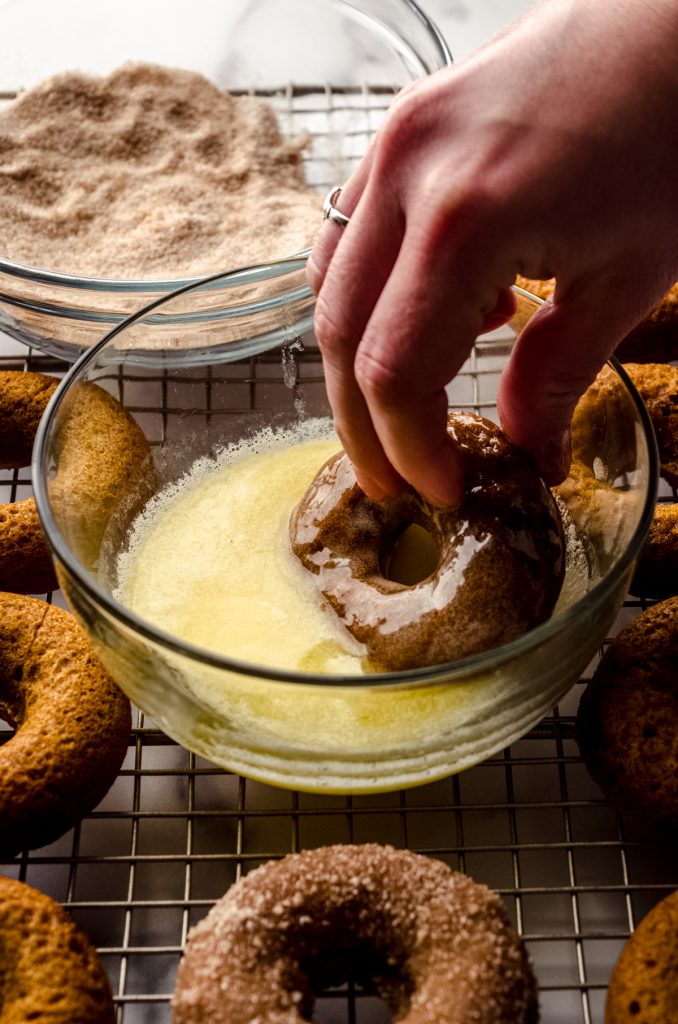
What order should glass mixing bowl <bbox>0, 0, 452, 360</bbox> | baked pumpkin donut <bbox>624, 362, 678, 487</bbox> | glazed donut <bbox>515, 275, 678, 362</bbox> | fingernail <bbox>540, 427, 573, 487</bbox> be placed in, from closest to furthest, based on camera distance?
fingernail <bbox>540, 427, 573, 487</bbox> < baked pumpkin donut <bbox>624, 362, 678, 487</bbox> < glazed donut <bbox>515, 275, 678, 362</bbox> < glass mixing bowl <bbox>0, 0, 452, 360</bbox>

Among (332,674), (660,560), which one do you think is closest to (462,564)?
(332,674)

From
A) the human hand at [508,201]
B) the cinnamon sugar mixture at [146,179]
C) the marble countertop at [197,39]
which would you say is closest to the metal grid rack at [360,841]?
the human hand at [508,201]

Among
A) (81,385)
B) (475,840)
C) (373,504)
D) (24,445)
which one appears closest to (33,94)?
(24,445)

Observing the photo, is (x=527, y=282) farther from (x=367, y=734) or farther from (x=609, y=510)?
(x=367, y=734)

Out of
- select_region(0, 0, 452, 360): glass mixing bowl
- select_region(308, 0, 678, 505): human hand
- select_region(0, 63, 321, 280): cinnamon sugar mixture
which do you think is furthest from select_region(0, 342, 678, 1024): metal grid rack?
select_region(0, 0, 452, 360): glass mixing bowl

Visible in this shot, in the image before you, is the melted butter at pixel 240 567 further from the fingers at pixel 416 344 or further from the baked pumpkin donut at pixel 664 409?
the baked pumpkin donut at pixel 664 409

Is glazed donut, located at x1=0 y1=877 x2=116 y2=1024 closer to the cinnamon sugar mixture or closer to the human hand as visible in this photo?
the human hand
